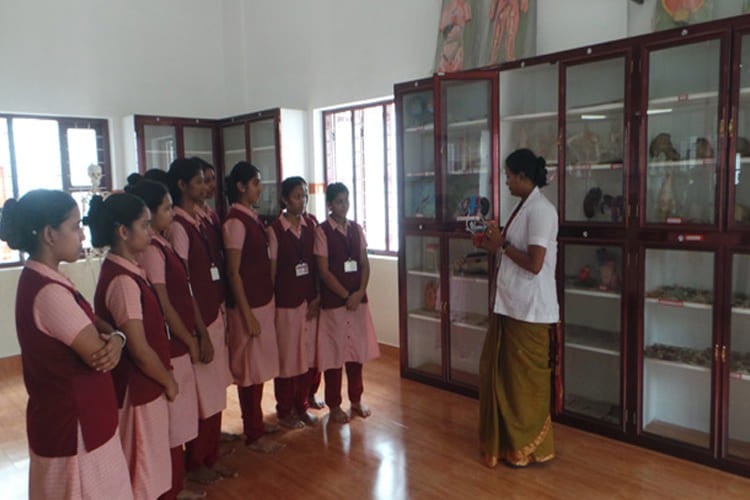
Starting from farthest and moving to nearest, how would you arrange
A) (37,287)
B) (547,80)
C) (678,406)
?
(547,80)
(678,406)
(37,287)

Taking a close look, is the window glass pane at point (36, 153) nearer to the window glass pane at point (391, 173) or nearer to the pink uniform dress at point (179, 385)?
the window glass pane at point (391, 173)

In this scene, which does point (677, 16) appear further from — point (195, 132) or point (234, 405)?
point (195, 132)

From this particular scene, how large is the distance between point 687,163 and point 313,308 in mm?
2289

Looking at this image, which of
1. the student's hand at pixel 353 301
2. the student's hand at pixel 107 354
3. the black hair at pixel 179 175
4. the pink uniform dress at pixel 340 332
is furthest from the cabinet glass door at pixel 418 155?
the student's hand at pixel 107 354

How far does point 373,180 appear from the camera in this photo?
544 centimetres

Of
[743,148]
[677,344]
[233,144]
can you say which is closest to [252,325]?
[677,344]

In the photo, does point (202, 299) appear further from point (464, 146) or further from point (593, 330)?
point (593, 330)

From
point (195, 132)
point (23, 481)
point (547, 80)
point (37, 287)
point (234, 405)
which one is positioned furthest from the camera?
point (195, 132)

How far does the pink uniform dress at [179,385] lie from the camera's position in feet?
7.75

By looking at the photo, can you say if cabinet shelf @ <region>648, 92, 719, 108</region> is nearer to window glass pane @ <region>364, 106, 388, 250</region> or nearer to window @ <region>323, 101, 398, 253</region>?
window @ <region>323, 101, 398, 253</region>

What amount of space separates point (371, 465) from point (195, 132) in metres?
4.27

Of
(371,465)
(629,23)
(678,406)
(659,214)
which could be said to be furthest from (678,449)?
(629,23)

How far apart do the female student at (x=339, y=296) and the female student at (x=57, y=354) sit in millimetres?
1849

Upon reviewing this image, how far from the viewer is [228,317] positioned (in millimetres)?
3205
